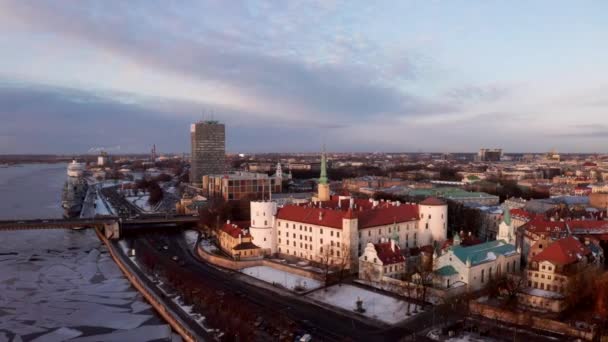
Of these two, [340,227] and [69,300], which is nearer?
[69,300]

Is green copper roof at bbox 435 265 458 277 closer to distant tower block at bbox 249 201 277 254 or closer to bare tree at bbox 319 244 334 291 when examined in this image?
bare tree at bbox 319 244 334 291

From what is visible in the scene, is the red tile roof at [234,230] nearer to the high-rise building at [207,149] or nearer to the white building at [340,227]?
the white building at [340,227]

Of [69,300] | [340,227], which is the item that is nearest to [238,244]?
[340,227]

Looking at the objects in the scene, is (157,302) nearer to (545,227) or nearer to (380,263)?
(380,263)

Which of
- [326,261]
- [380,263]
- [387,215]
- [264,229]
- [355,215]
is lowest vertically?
[326,261]

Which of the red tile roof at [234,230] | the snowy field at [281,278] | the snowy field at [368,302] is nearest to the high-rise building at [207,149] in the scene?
the red tile roof at [234,230]

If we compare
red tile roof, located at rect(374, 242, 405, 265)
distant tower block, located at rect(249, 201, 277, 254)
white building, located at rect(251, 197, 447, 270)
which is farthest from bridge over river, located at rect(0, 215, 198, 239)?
red tile roof, located at rect(374, 242, 405, 265)

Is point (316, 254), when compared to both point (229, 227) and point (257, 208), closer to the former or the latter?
point (257, 208)
